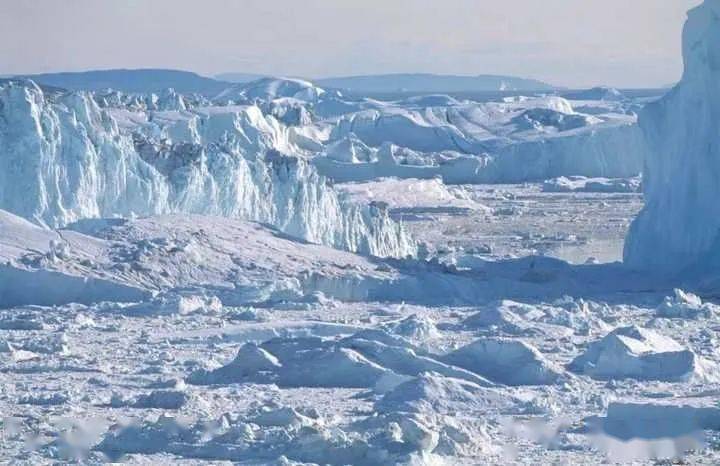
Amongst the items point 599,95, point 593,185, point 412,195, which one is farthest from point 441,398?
point 599,95

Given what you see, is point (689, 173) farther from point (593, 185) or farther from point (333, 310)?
point (593, 185)

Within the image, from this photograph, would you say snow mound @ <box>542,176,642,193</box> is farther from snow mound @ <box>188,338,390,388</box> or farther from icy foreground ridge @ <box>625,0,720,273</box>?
snow mound @ <box>188,338,390,388</box>

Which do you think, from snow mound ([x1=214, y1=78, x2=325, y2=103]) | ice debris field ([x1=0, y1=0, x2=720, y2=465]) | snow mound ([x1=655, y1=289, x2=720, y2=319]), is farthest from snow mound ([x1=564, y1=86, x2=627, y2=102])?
snow mound ([x1=655, y1=289, x2=720, y2=319])

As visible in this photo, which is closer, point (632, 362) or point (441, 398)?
point (441, 398)

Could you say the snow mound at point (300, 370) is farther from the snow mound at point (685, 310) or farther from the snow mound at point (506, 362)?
the snow mound at point (685, 310)

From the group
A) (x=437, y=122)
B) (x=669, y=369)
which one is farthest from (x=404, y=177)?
(x=669, y=369)

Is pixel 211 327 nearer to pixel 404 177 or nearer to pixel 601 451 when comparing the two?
pixel 601 451
